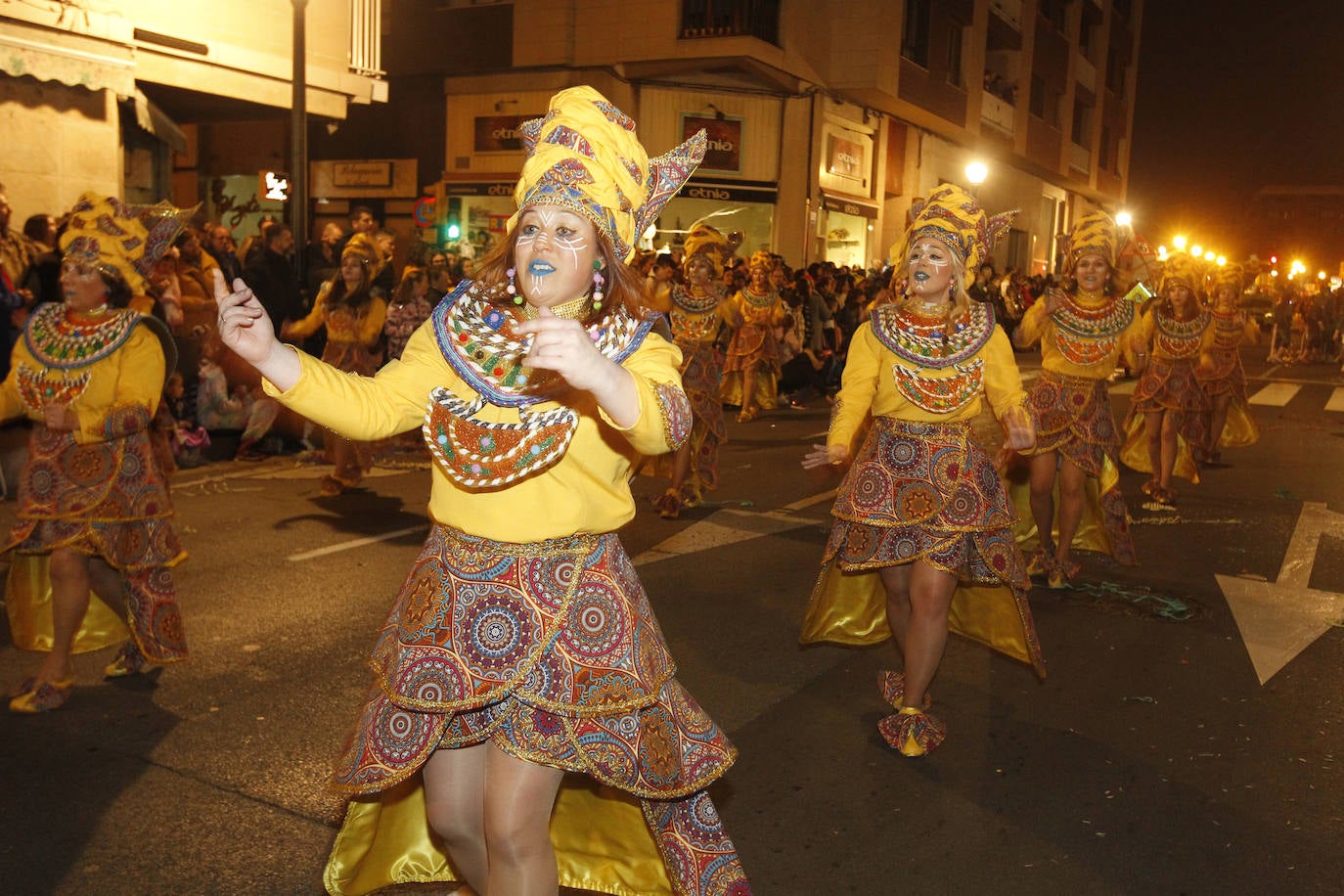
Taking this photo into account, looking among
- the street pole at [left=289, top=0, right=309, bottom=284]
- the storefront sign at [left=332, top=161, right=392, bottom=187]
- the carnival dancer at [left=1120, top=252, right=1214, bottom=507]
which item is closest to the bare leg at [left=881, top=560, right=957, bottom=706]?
the carnival dancer at [left=1120, top=252, right=1214, bottom=507]

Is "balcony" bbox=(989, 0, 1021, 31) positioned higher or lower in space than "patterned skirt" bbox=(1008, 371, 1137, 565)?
higher

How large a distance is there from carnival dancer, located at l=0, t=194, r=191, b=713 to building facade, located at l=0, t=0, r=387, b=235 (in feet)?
29.7

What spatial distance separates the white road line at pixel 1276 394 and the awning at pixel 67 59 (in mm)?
17367

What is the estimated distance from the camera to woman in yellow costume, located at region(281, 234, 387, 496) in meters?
9.67

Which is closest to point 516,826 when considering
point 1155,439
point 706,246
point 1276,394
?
point 706,246

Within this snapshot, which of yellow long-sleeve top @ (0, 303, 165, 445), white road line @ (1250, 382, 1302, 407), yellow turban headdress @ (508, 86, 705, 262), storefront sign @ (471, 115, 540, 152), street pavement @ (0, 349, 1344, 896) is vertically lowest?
street pavement @ (0, 349, 1344, 896)

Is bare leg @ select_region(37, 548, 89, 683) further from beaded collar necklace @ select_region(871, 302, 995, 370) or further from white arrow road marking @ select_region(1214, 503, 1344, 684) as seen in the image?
white arrow road marking @ select_region(1214, 503, 1344, 684)

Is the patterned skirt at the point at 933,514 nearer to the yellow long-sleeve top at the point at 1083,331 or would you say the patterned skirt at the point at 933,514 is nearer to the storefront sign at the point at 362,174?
the yellow long-sleeve top at the point at 1083,331

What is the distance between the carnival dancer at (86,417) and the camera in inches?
193

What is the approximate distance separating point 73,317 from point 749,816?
129 inches

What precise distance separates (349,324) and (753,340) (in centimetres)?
663

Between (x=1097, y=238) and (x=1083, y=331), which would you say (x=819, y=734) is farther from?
(x=1097, y=238)

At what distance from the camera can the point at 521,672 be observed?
109 inches

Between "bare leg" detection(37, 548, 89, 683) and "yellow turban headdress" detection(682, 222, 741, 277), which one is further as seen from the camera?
"yellow turban headdress" detection(682, 222, 741, 277)
